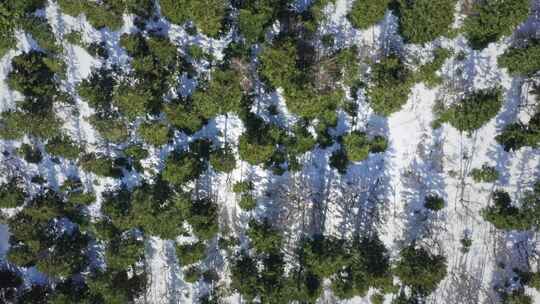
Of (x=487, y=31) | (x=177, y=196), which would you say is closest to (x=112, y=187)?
(x=177, y=196)

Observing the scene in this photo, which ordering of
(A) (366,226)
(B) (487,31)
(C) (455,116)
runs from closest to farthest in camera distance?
(B) (487,31)
(C) (455,116)
(A) (366,226)

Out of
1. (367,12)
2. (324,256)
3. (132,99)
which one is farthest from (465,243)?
(132,99)

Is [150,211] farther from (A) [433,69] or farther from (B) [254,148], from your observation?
(A) [433,69]

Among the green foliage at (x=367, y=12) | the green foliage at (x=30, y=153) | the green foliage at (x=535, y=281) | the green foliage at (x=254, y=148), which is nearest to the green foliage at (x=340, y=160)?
the green foliage at (x=254, y=148)

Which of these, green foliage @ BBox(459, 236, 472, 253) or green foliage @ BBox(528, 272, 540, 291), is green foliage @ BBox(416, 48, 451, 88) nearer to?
green foliage @ BBox(459, 236, 472, 253)

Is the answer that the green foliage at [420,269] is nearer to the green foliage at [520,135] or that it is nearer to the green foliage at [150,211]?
the green foliage at [520,135]

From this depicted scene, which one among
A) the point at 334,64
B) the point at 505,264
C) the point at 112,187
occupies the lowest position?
the point at 505,264

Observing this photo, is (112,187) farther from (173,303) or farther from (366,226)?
(366,226)
